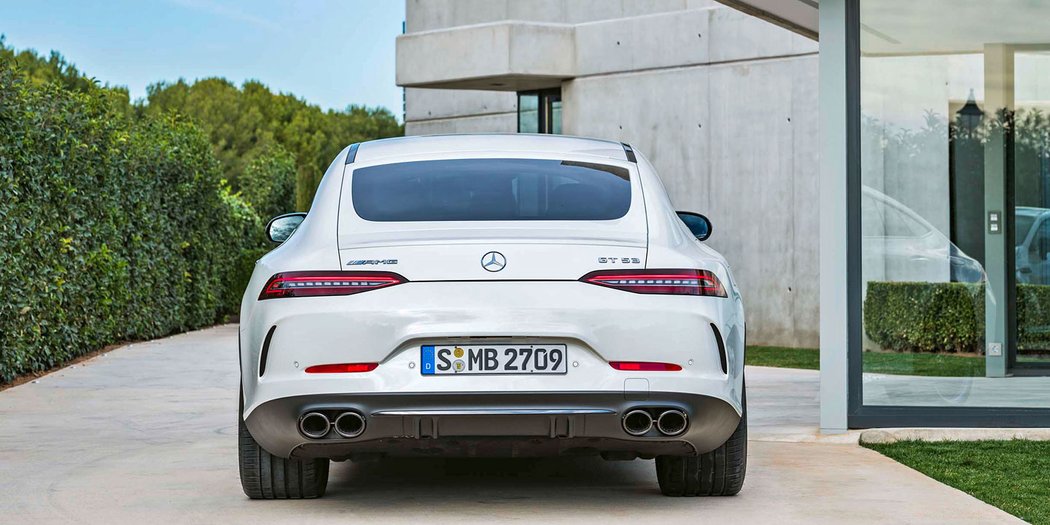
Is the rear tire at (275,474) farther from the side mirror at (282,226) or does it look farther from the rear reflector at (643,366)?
the rear reflector at (643,366)

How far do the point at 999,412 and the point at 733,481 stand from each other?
9.00ft

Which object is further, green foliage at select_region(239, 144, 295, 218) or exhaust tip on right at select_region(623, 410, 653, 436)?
green foliage at select_region(239, 144, 295, 218)

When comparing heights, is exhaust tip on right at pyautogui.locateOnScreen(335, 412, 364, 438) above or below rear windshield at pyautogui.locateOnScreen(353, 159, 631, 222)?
below

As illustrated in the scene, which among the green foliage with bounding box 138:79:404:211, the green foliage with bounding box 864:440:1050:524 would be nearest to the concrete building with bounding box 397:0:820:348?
the green foliage with bounding box 864:440:1050:524

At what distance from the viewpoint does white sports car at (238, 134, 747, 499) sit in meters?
5.11

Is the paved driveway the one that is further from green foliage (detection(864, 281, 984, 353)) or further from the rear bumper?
green foliage (detection(864, 281, 984, 353))

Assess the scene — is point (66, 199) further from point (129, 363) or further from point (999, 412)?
point (999, 412)

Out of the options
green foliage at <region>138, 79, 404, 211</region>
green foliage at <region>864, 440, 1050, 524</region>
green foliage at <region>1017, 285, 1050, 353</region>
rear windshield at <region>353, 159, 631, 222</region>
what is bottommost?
green foliage at <region>864, 440, 1050, 524</region>

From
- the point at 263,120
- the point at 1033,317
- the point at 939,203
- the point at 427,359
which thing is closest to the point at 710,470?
the point at 427,359

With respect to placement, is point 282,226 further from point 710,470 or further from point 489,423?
point 710,470

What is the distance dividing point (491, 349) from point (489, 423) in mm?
272

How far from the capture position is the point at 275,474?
5863 mm

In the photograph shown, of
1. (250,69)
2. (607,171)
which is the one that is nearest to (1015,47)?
(607,171)

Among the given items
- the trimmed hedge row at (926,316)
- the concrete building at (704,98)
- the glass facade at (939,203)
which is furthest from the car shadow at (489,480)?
the concrete building at (704,98)
